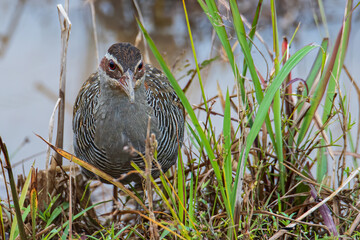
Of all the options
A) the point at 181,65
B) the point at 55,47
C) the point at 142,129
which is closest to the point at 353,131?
the point at 181,65

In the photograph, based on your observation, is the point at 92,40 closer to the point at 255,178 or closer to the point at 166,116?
the point at 166,116

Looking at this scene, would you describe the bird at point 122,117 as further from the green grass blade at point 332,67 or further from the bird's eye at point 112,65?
the green grass blade at point 332,67

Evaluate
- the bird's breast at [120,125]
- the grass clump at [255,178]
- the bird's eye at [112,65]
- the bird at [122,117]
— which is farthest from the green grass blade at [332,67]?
the bird's eye at [112,65]

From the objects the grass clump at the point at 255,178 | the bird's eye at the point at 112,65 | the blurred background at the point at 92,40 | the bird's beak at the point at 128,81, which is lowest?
the grass clump at the point at 255,178

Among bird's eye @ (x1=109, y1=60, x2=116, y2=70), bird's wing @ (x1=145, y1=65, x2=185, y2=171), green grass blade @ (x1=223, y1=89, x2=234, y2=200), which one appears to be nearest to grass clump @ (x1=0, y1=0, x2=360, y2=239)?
green grass blade @ (x1=223, y1=89, x2=234, y2=200)

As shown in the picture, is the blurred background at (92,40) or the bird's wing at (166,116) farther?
the blurred background at (92,40)

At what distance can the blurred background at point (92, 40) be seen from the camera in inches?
190

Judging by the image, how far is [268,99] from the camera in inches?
89.7

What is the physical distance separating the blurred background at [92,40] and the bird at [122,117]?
4.88 ft

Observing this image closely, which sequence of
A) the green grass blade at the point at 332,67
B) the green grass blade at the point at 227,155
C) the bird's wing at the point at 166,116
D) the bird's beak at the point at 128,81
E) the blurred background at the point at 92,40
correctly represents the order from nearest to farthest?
the green grass blade at the point at 227,155
the bird's beak at the point at 128,81
the green grass blade at the point at 332,67
the bird's wing at the point at 166,116
the blurred background at the point at 92,40

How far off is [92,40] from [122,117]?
3.06 m

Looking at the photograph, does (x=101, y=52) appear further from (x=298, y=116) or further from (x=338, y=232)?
(x=338, y=232)

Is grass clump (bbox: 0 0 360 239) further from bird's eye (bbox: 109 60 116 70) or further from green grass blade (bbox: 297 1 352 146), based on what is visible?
bird's eye (bbox: 109 60 116 70)

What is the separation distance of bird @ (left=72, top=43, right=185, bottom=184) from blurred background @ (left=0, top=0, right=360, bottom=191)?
149 cm
